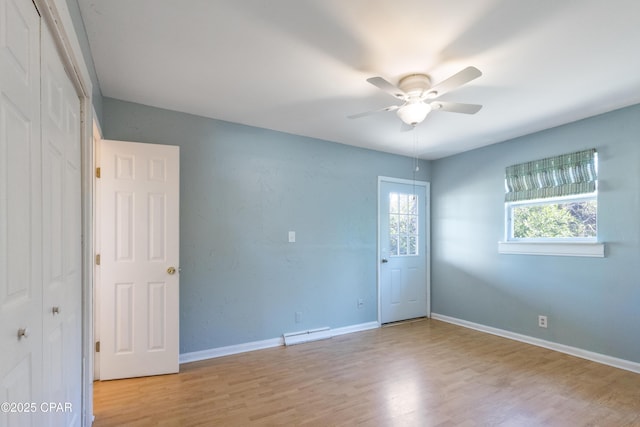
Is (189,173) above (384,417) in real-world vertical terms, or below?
above

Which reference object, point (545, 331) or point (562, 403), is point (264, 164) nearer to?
point (562, 403)

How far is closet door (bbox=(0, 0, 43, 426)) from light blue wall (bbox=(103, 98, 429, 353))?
1913 millimetres

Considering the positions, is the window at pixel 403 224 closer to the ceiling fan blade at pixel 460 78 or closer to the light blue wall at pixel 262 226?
the light blue wall at pixel 262 226

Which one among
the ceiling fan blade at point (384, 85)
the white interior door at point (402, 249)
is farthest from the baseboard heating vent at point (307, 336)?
the ceiling fan blade at point (384, 85)

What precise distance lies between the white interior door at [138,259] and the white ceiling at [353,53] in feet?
1.94

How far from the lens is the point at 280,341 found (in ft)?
11.5

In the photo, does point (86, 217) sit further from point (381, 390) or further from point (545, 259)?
point (545, 259)

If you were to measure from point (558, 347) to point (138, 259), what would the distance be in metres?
4.22

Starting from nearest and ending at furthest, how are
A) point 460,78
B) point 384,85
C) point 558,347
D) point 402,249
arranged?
point 460,78 < point 384,85 < point 558,347 < point 402,249

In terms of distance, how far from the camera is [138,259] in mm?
2689

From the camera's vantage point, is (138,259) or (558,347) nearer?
(138,259)

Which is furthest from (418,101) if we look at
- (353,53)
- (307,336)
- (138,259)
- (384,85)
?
(307,336)

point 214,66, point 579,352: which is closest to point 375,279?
Result: point 579,352

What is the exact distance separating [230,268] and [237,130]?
57.1 inches
